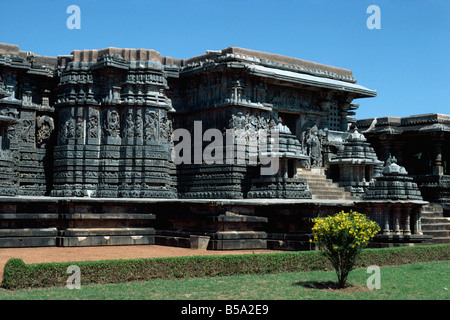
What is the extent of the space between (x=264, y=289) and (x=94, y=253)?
6524mm

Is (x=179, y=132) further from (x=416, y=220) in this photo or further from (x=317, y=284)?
(x=317, y=284)

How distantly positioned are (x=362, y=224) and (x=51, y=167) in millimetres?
17130

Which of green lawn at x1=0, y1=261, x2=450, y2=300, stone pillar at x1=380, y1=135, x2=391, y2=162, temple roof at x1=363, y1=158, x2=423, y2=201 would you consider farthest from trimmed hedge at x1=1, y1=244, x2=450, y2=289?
stone pillar at x1=380, y1=135, x2=391, y2=162

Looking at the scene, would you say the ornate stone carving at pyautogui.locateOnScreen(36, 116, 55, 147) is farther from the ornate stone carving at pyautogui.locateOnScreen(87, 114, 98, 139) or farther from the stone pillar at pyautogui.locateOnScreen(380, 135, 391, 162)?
the stone pillar at pyautogui.locateOnScreen(380, 135, 391, 162)

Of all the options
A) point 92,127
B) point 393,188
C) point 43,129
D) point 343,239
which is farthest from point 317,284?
point 43,129

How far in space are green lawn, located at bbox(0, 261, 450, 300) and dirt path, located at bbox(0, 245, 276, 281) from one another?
11.6ft

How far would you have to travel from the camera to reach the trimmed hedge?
1029 cm

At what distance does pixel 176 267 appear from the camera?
38.6 feet

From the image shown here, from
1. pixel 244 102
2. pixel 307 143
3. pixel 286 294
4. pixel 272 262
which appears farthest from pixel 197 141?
pixel 286 294

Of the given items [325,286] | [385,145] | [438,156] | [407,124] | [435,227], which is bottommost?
[325,286]

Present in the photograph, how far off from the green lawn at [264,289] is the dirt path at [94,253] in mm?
3543

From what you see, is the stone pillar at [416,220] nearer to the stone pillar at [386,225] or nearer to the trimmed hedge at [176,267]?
the stone pillar at [386,225]

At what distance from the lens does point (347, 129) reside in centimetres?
2980

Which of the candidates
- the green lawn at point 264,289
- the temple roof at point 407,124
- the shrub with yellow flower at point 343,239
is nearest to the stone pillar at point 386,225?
the green lawn at point 264,289
